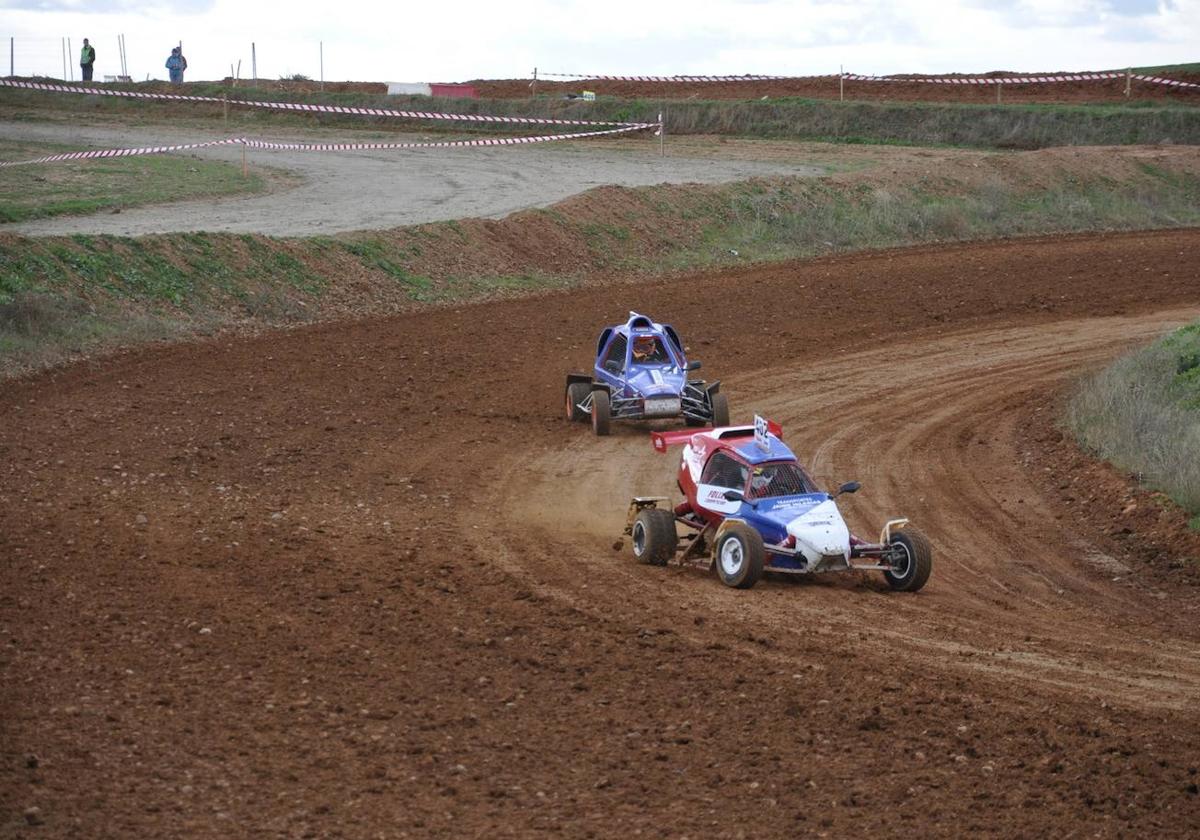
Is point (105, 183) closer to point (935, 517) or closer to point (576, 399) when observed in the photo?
point (576, 399)

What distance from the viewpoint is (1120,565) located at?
1495 centimetres

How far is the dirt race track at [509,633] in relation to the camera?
29.0ft

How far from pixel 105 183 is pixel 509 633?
31492 mm

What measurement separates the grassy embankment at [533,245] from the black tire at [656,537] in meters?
11.3

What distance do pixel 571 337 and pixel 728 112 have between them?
1495 inches

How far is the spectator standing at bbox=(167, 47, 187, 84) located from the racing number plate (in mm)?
66179

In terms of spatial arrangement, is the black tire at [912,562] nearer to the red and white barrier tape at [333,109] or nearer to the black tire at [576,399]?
the black tire at [576,399]

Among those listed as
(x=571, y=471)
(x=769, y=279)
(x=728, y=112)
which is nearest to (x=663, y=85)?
(x=728, y=112)

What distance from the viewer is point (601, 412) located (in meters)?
19.6

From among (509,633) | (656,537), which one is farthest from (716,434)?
(509,633)

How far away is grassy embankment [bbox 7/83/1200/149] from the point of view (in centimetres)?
5241

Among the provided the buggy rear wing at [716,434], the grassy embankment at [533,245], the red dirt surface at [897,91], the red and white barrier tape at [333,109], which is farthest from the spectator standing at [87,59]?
the buggy rear wing at [716,434]

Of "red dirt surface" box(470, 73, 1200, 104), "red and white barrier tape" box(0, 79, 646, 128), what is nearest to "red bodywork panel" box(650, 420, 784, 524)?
"red and white barrier tape" box(0, 79, 646, 128)

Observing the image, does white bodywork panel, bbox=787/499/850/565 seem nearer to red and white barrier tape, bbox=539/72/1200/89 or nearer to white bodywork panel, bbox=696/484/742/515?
white bodywork panel, bbox=696/484/742/515
